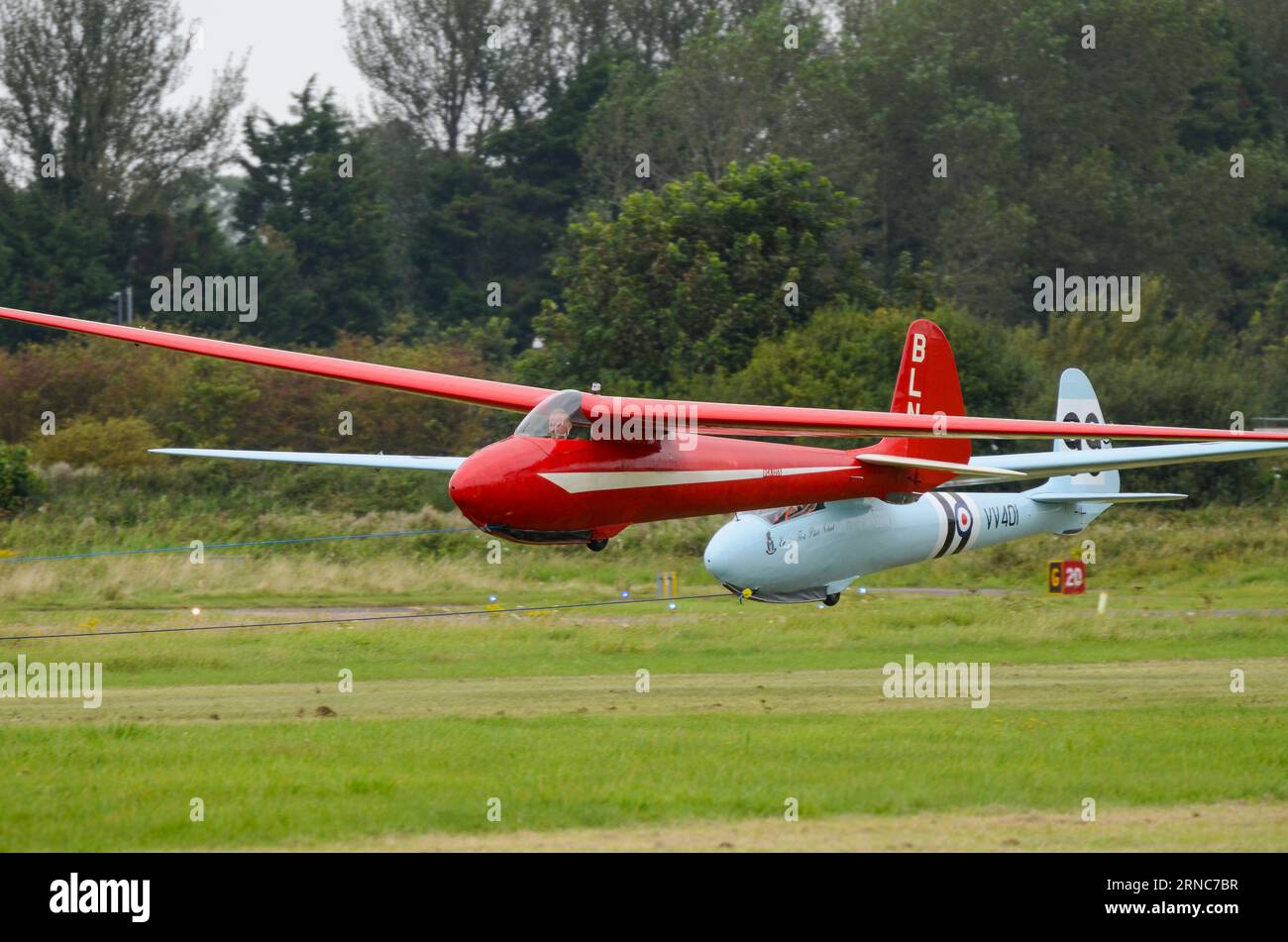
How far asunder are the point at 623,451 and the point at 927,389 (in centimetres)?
584

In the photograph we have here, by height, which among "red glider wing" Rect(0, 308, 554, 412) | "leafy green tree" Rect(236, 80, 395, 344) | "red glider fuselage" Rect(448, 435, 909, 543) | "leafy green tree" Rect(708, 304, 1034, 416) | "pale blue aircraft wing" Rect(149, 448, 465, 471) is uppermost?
"leafy green tree" Rect(236, 80, 395, 344)

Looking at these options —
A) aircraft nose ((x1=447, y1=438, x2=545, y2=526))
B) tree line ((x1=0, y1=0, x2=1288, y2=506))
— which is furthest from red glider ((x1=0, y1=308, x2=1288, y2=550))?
tree line ((x1=0, y1=0, x2=1288, y2=506))

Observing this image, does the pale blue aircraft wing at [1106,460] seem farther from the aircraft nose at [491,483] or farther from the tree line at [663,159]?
the tree line at [663,159]

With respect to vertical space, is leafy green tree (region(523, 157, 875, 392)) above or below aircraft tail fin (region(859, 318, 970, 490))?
above

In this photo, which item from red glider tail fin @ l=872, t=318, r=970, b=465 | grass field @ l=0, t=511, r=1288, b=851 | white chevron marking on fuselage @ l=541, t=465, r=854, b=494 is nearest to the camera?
grass field @ l=0, t=511, r=1288, b=851

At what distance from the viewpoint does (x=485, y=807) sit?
1133 centimetres

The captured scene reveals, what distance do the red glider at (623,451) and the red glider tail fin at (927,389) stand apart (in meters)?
2.10

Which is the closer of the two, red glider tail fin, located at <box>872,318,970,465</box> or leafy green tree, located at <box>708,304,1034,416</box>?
red glider tail fin, located at <box>872,318,970,465</box>

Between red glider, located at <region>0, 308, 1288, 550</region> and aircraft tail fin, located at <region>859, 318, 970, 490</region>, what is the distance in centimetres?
210

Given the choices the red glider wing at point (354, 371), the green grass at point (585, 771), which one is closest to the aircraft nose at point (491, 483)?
the red glider wing at point (354, 371)

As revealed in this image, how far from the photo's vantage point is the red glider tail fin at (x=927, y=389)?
18672mm

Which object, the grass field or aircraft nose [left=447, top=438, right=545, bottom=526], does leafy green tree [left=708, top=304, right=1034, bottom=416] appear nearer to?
the grass field

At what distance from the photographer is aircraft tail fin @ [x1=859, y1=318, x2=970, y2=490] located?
18672mm
